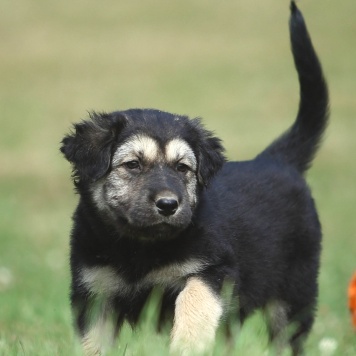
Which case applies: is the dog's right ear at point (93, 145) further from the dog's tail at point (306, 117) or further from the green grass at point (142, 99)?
the dog's tail at point (306, 117)

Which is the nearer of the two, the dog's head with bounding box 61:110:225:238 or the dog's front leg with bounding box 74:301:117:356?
the dog's front leg with bounding box 74:301:117:356

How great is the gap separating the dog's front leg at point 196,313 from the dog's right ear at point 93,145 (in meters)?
0.75

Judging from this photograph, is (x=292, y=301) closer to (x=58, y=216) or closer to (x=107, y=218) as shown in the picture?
(x=107, y=218)

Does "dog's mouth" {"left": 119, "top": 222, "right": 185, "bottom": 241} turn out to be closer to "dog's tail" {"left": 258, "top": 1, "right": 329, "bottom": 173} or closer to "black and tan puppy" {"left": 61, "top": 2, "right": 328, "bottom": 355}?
"black and tan puppy" {"left": 61, "top": 2, "right": 328, "bottom": 355}

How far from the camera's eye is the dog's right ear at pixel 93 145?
506cm

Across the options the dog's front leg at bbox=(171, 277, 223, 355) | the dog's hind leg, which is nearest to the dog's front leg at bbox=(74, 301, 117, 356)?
the dog's front leg at bbox=(171, 277, 223, 355)

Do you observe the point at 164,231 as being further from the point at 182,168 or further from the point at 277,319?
the point at 277,319

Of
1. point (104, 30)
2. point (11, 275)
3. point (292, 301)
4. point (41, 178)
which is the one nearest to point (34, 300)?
point (11, 275)

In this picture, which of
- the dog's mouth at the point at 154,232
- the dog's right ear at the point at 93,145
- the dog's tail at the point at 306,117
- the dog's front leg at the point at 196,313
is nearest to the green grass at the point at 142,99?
the dog's front leg at the point at 196,313

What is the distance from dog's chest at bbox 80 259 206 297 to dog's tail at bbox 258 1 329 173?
1689mm

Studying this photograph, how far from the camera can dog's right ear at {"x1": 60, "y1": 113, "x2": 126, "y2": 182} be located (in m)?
5.06

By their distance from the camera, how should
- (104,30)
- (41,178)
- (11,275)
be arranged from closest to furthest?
(11,275)
(41,178)
(104,30)

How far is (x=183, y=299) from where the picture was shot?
464 centimetres

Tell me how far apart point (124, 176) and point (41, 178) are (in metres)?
11.1
